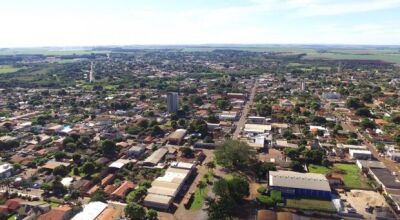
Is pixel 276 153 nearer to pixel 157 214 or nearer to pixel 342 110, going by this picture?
pixel 157 214

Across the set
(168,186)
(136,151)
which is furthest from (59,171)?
(168,186)

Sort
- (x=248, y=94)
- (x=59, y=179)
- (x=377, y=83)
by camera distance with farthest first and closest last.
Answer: (x=377, y=83)
(x=248, y=94)
(x=59, y=179)

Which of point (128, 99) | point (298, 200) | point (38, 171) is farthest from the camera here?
point (128, 99)

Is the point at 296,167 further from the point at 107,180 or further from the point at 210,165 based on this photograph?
the point at 107,180

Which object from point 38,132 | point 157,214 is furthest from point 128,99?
point 157,214

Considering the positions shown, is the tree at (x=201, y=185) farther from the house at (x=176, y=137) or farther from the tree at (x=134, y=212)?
the house at (x=176, y=137)
